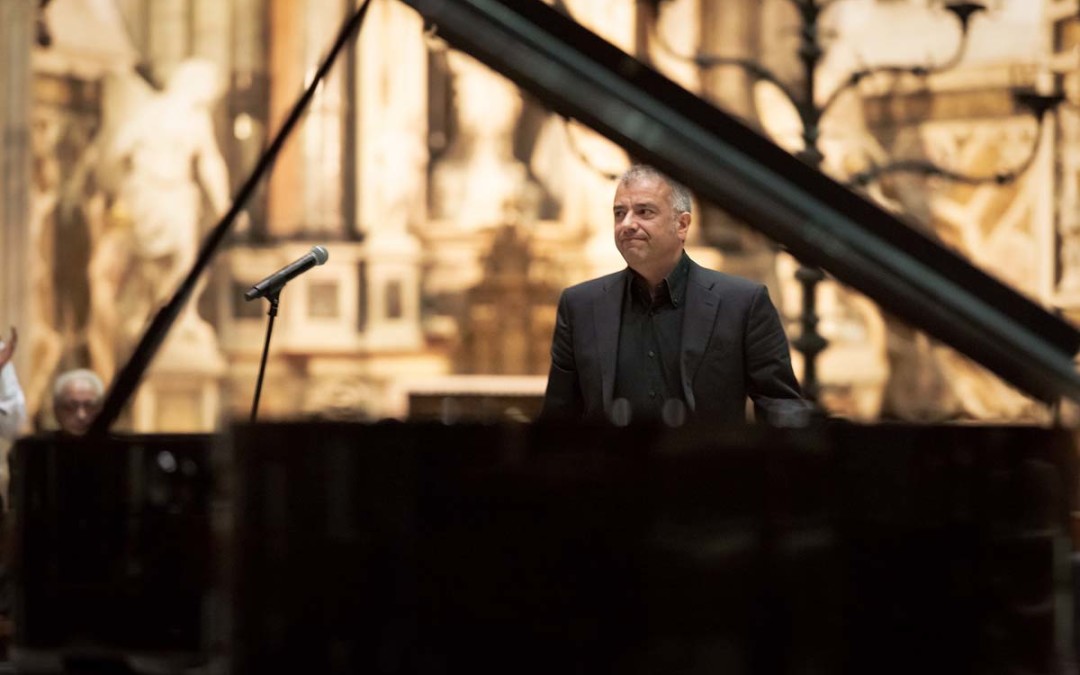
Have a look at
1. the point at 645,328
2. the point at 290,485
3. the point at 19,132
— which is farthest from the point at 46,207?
the point at 290,485

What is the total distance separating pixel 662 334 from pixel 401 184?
218 inches

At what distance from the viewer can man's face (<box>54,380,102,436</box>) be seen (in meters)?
5.14

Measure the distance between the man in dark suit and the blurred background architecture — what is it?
479cm

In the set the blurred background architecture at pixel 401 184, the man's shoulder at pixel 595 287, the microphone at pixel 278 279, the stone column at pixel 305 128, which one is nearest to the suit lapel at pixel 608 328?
the man's shoulder at pixel 595 287

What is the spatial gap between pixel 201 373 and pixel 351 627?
640 cm

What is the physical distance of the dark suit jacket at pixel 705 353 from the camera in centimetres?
292

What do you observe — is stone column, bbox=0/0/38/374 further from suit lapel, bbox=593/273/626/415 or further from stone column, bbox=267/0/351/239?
suit lapel, bbox=593/273/626/415

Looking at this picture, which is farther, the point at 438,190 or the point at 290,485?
the point at 438,190

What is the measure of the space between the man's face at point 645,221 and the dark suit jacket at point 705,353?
0.32 feet

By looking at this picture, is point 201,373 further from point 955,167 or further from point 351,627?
point 351,627

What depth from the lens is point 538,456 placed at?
82.0 inches

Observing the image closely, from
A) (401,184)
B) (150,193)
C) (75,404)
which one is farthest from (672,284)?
(150,193)

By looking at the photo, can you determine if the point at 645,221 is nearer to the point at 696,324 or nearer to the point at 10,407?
the point at 696,324

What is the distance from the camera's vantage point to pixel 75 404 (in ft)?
17.0
